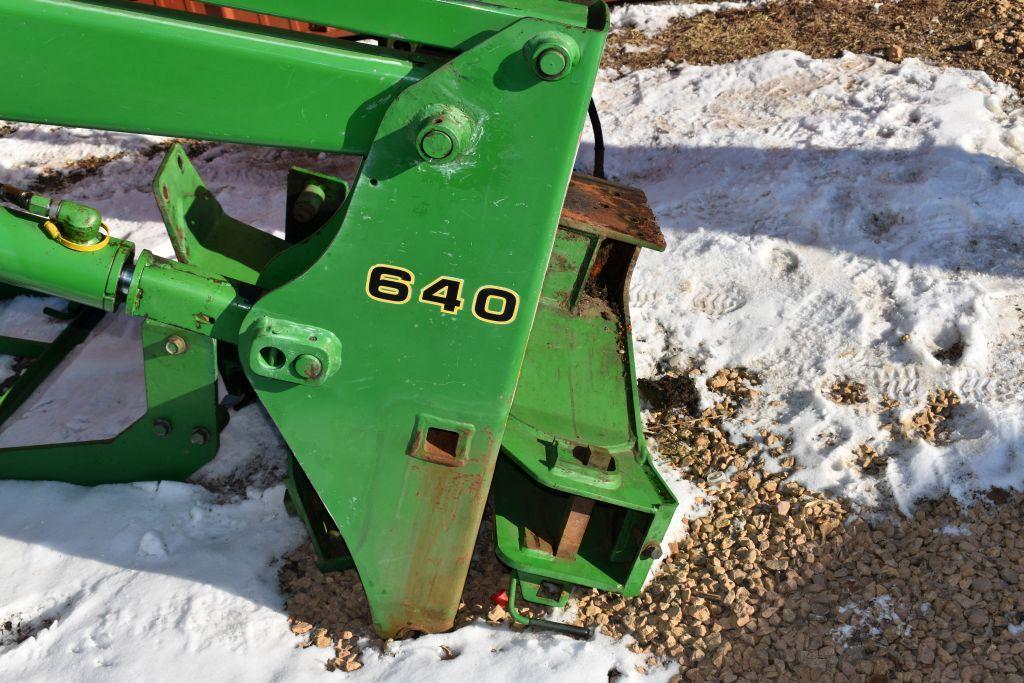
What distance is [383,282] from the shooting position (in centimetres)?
236

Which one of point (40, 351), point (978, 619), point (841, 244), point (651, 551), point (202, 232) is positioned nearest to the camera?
point (651, 551)

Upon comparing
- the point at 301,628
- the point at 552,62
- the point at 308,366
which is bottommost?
the point at 301,628

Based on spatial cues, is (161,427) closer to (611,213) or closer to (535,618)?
(535,618)

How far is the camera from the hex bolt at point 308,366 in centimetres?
241

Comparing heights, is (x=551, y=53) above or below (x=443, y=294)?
above

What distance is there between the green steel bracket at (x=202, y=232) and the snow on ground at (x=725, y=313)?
686mm

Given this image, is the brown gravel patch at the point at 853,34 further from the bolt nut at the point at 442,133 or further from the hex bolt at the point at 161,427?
the bolt nut at the point at 442,133

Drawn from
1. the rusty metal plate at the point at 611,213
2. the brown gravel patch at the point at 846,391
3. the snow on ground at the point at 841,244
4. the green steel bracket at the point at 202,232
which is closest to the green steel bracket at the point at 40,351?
the green steel bracket at the point at 202,232

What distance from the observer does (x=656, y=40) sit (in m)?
→ 6.57

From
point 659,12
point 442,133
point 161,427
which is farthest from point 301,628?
point 659,12

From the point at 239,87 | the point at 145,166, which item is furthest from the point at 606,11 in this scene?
the point at 145,166

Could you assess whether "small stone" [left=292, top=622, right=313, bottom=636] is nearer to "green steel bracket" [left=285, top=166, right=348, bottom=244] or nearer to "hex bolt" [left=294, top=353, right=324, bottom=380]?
"hex bolt" [left=294, top=353, right=324, bottom=380]

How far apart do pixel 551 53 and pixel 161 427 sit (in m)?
2.06

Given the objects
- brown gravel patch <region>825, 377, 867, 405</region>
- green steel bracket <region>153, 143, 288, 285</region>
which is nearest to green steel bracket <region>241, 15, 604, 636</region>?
green steel bracket <region>153, 143, 288, 285</region>
